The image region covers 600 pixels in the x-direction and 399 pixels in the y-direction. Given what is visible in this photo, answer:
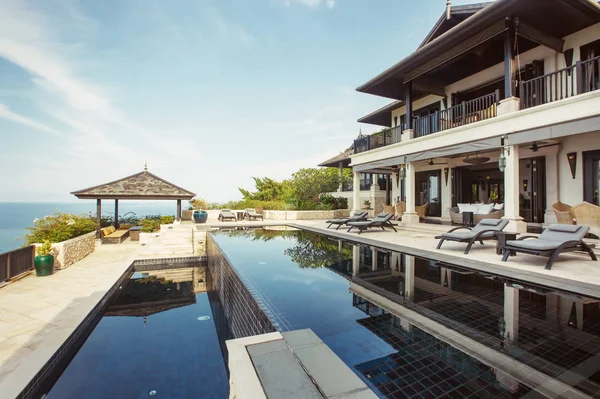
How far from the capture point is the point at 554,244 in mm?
5699

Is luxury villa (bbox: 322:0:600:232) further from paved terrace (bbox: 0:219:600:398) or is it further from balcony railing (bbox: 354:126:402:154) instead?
paved terrace (bbox: 0:219:600:398)

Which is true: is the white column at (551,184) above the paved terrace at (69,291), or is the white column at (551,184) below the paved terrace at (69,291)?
above

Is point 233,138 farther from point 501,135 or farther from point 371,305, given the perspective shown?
point 371,305

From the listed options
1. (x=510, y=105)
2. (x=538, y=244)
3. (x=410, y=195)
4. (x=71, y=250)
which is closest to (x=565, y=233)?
(x=538, y=244)

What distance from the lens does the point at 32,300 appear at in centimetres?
595

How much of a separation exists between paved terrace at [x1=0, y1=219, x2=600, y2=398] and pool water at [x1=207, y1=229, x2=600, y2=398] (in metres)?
0.43

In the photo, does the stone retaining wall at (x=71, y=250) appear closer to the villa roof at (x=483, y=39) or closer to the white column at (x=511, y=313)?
the white column at (x=511, y=313)

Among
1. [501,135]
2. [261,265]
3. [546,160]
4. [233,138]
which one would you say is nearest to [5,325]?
[261,265]

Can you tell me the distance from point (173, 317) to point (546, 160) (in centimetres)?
1307

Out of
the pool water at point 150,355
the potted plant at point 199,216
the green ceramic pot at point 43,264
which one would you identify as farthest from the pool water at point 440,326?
the potted plant at point 199,216

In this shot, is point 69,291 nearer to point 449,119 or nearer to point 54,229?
point 54,229

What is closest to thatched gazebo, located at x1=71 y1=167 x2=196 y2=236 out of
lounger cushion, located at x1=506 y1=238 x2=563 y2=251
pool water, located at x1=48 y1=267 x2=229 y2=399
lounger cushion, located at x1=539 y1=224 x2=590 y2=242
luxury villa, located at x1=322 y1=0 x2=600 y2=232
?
pool water, located at x1=48 y1=267 x2=229 y2=399

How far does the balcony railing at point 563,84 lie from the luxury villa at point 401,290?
123 mm

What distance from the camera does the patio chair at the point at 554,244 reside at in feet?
18.1
